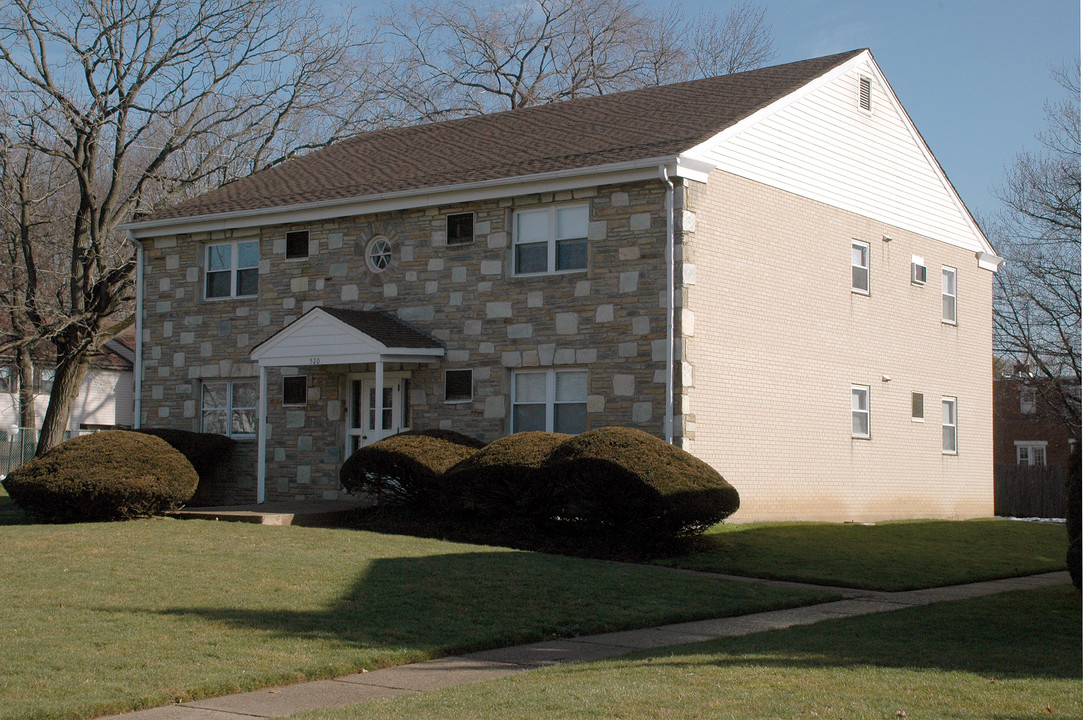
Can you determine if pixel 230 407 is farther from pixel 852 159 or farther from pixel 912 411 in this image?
pixel 912 411

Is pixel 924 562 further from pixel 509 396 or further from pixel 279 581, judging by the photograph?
pixel 279 581

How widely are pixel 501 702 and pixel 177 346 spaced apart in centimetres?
1810

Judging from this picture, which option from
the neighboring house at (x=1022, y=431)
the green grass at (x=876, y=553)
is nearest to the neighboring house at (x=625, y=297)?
the green grass at (x=876, y=553)

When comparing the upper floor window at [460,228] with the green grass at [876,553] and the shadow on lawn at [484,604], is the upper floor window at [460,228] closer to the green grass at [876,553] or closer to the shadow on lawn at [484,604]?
the green grass at [876,553]

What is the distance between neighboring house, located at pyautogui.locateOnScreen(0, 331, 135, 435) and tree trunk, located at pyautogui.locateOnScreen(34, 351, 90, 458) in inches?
554

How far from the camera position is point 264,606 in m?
10.3

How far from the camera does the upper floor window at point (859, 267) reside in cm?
2211

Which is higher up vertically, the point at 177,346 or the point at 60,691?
the point at 177,346

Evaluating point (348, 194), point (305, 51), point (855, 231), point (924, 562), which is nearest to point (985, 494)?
point (855, 231)

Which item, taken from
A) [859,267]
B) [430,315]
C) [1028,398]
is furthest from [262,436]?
[1028,398]

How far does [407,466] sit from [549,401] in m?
2.92

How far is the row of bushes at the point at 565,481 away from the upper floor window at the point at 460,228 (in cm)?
415

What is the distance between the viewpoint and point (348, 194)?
21.5 meters

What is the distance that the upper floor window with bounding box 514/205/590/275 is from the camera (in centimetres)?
1927
